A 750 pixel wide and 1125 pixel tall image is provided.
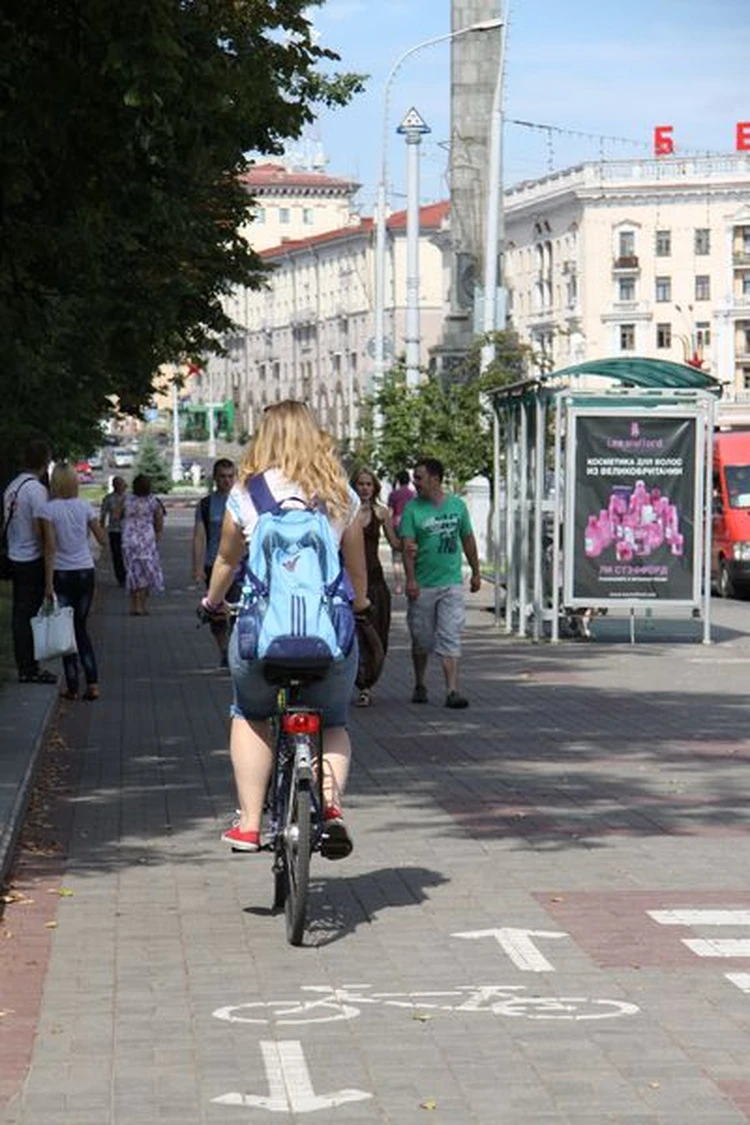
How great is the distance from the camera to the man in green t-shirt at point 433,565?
19859 millimetres

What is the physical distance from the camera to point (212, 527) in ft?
77.0

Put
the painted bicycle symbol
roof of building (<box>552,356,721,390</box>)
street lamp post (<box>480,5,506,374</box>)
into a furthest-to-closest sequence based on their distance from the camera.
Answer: street lamp post (<box>480,5,506,374</box>), roof of building (<box>552,356,721,390</box>), the painted bicycle symbol

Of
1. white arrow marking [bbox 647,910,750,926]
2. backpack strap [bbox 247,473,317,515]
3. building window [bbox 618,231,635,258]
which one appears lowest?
white arrow marking [bbox 647,910,750,926]

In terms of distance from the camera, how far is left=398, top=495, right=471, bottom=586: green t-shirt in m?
19.9

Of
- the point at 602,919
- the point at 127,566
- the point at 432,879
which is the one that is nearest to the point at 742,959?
the point at 602,919

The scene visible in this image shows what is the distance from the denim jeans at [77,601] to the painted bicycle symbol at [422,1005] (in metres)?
12.0

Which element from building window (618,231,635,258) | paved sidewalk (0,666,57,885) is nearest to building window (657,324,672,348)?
building window (618,231,635,258)

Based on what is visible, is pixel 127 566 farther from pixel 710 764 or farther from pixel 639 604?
pixel 710 764

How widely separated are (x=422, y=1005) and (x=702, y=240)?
5458 inches

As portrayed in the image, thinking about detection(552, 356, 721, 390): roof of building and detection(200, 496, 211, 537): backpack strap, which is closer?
detection(200, 496, 211, 537): backpack strap

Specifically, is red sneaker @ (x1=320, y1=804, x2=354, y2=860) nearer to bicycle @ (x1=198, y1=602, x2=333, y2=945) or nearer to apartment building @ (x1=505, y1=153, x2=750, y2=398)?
bicycle @ (x1=198, y1=602, x2=333, y2=945)

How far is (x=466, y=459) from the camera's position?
4594cm

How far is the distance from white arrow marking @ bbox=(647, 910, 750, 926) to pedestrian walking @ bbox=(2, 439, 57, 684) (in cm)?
1066

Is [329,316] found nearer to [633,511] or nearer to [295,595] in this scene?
[633,511]
